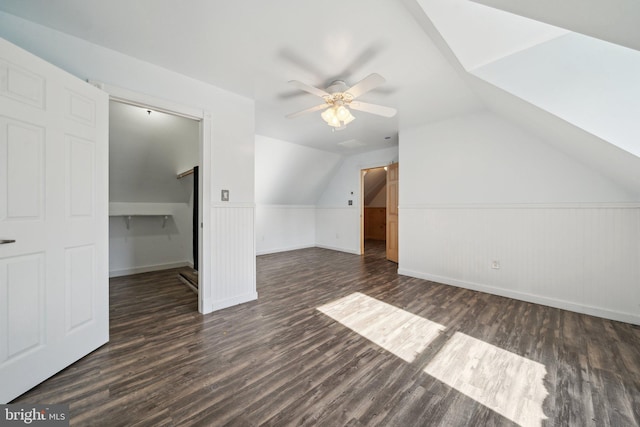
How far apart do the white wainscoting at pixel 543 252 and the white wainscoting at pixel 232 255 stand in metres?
2.77

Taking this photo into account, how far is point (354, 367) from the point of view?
170cm

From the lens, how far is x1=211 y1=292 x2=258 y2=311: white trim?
2.65m

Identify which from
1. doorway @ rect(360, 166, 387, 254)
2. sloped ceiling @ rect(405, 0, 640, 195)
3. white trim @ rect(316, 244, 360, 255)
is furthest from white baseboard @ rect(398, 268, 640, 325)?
doorway @ rect(360, 166, 387, 254)

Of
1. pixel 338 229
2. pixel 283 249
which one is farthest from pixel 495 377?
pixel 283 249

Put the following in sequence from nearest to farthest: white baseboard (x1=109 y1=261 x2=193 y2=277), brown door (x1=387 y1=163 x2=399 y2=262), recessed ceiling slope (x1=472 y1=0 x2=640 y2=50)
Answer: recessed ceiling slope (x1=472 y1=0 x2=640 y2=50)
white baseboard (x1=109 y1=261 x2=193 y2=277)
brown door (x1=387 y1=163 x2=399 y2=262)

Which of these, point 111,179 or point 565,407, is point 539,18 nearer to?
point 565,407

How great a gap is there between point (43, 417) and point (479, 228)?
4414 mm

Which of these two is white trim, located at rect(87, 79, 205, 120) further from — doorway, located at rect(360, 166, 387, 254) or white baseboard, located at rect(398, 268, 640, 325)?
doorway, located at rect(360, 166, 387, 254)

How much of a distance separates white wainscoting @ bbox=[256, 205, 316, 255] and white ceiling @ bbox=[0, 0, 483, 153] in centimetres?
351

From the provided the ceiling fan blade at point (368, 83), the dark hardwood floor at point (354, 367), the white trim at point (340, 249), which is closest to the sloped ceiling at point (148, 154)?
the dark hardwood floor at point (354, 367)

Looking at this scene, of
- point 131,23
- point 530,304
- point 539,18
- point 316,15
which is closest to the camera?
point 539,18

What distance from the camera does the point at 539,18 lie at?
110cm

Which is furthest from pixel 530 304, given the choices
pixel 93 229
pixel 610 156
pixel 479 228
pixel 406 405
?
pixel 93 229

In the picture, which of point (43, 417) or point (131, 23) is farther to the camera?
point (131, 23)
